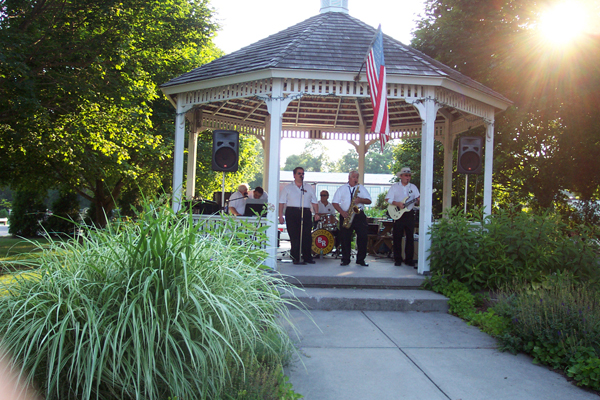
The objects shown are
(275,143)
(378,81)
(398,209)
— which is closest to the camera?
(378,81)

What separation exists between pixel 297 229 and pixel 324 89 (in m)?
2.58

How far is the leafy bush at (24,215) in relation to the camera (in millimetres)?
22062

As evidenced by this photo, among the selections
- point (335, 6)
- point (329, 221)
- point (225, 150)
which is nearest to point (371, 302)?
point (225, 150)

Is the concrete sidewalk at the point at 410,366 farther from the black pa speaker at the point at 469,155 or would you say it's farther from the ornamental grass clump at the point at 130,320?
the black pa speaker at the point at 469,155

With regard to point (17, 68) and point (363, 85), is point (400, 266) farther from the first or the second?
point (17, 68)

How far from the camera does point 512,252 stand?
A: 6.80 metres

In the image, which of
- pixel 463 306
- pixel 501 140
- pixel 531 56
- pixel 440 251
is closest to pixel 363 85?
pixel 440 251

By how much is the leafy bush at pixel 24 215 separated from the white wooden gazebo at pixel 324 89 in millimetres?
16090

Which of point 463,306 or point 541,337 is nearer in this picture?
point 541,337

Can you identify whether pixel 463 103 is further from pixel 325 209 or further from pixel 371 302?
pixel 371 302

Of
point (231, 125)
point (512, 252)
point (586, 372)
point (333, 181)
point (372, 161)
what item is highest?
point (372, 161)

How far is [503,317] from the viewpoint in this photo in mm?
5340

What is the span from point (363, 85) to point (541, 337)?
4856mm

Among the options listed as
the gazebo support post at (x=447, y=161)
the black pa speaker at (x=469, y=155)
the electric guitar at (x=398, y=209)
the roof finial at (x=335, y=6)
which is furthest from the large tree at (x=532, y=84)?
the electric guitar at (x=398, y=209)
